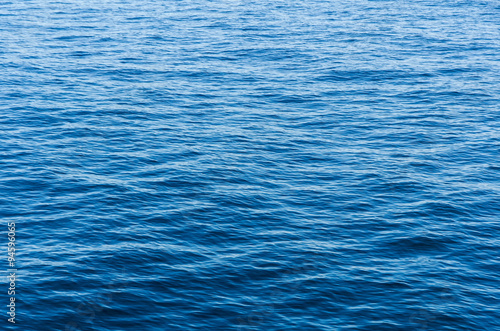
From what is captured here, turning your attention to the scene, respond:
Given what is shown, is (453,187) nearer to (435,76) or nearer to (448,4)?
(435,76)

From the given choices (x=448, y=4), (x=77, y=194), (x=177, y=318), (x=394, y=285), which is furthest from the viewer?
(x=448, y=4)

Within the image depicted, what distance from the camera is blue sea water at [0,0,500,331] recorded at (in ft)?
139

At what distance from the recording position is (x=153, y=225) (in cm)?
5125

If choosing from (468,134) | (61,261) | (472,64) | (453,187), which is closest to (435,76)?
(472,64)

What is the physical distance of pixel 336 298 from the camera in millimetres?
42656

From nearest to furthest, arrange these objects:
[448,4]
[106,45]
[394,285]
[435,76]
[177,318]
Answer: [177,318], [394,285], [435,76], [106,45], [448,4]

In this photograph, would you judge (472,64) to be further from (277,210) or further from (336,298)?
Result: (336,298)

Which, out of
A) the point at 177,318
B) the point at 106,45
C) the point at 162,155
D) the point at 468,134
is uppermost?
the point at 106,45

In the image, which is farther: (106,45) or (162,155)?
(106,45)

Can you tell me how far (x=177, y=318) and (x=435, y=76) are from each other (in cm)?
5812

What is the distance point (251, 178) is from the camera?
195 ft

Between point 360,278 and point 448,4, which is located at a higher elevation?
point 448,4

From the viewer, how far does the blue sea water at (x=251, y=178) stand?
42375mm

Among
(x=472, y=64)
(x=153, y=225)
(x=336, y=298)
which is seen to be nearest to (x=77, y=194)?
(x=153, y=225)
